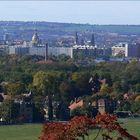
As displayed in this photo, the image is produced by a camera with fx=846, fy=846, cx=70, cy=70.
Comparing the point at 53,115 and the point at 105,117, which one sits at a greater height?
the point at 105,117

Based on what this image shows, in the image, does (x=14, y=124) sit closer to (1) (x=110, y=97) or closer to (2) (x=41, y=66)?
(1) (x=110, y=97)

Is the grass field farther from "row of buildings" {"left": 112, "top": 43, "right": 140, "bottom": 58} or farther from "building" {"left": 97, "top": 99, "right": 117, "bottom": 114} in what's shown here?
"row of buildings" {"left": 112, "top": 43, "right": 140, "bottom": 58}

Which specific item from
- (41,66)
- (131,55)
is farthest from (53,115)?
(131,55)

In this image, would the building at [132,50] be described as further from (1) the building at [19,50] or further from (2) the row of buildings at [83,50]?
(1) the building at [19,50]

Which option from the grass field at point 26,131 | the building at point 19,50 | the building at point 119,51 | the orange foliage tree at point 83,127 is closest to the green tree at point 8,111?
the grass field at point 26,131

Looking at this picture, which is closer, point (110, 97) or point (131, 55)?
point (110, 97)

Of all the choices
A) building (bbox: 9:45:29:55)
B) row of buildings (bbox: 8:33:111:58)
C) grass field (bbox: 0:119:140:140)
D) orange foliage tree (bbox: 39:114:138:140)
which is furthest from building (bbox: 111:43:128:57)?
orange foliage tree (bbox: 39:114:138:140)

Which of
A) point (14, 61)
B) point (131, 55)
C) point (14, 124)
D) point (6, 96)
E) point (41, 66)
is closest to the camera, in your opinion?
point (14, 124)

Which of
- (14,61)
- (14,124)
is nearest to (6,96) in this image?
(14,124)

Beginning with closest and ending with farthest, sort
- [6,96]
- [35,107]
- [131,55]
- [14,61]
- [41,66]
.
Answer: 1. [35,107]
2. [6,96]
3. [41,66]
4. [14,61]
5. [131,55]

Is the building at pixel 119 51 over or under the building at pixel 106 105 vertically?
under
